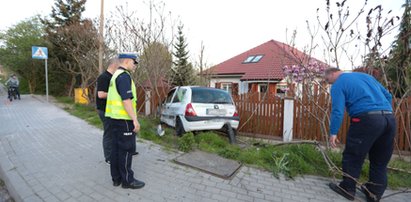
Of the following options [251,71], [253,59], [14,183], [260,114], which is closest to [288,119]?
[260,114]

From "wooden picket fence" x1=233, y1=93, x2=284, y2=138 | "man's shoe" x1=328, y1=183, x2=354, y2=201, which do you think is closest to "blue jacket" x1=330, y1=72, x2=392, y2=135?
"man's shoe" x1=328, y1=183, x2=354, y2=201

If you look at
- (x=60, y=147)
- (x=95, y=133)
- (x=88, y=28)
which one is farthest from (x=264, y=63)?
(x=60, y=147)

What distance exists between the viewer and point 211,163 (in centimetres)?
377

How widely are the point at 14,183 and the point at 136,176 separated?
5.27 feet

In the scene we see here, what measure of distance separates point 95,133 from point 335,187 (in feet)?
17.6

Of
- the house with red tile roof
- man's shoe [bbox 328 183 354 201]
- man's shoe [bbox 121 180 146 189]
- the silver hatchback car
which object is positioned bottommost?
man's shoe [bbox 328 183 354 201]

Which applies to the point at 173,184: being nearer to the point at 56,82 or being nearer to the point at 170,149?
the point at 170,149

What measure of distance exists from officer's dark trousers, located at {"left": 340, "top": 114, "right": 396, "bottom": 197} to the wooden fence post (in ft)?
11.0

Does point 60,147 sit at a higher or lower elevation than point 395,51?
lower

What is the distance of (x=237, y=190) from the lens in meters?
2.96

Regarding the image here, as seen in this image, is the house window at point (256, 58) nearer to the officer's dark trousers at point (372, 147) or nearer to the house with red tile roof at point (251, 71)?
the house with red tile roof at point (251, 71)

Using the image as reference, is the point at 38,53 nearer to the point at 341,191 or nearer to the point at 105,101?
the point at 105,101

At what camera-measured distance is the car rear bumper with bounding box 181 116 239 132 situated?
16.7ft

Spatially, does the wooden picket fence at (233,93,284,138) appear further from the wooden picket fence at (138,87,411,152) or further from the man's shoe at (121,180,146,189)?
the man's shoe at (121,180,146,189)
